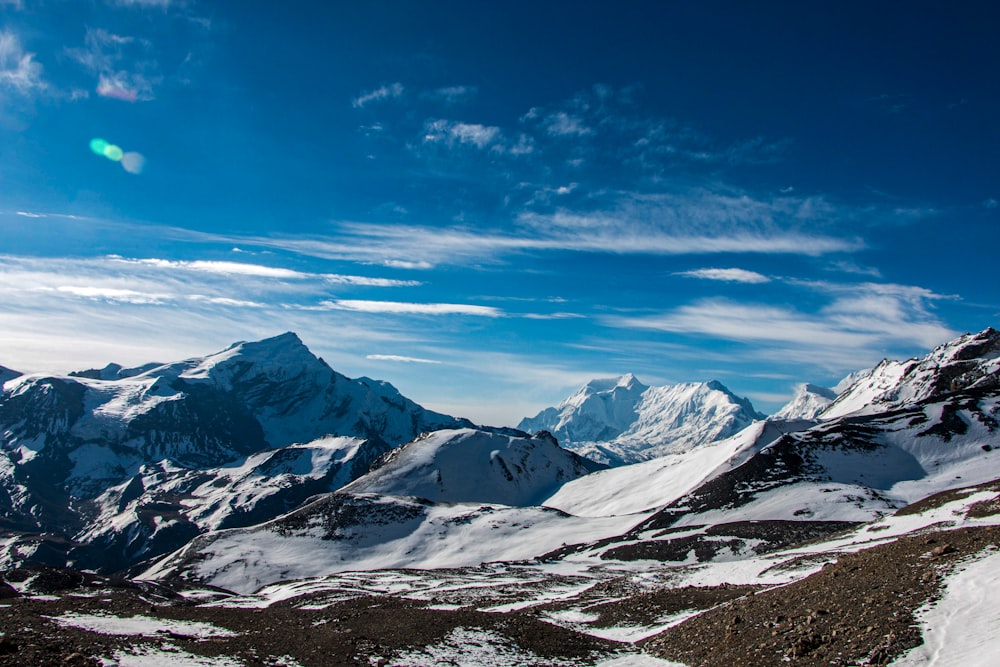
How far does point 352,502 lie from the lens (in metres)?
153

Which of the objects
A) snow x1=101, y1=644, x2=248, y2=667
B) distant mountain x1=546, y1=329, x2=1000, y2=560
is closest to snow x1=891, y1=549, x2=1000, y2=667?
snow x1=101, y1=644, x2=248, y2=667

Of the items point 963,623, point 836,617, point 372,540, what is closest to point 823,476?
point 372,540

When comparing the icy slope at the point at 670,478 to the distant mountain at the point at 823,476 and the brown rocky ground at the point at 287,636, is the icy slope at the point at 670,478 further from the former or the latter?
the brown rocky ground at the point at 287,636

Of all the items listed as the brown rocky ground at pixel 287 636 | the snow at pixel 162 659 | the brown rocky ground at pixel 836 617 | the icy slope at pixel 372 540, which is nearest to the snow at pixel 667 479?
the icy slope at pixel 372 540

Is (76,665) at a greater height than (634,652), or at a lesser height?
greater

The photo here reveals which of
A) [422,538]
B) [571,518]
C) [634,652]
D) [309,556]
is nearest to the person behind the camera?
[634,652]

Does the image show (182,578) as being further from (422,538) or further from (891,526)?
(891,526)

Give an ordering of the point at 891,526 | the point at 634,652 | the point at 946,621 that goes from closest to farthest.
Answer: the point at 946,621 → the point at 634,652 → the point at 891,526

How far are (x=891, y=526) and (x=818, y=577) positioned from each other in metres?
44.4

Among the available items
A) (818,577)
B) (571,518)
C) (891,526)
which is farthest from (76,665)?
(571,518)

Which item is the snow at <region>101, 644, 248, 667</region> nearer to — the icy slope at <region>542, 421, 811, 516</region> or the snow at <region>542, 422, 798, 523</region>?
the icy slope at <region>542, 421, 811, 516</region>

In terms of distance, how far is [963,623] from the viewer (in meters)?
19.1

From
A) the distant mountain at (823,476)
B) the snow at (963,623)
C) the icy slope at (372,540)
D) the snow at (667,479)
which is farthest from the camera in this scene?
the snow at (667,479)

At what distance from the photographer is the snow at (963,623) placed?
56.2 ft
